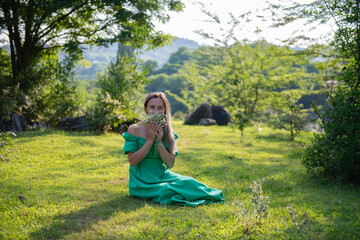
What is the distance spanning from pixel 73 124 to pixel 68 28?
4.31 metres

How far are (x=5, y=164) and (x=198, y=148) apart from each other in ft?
17.0

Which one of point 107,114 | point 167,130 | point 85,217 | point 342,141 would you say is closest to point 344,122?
point 342,141

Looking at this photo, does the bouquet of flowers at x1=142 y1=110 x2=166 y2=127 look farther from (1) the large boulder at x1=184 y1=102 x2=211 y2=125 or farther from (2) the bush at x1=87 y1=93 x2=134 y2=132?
(1) the large boulder at x1=184 y1=102 x2=211 y2=125

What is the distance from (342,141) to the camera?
187 inches

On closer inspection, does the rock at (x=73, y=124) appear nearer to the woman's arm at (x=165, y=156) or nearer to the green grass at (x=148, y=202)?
the green grass at (x=148, y=202)

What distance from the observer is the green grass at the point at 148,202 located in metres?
3.05

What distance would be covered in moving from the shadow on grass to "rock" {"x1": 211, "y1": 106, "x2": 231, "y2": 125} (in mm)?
13489

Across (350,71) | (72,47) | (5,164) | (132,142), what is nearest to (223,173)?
(132,142)

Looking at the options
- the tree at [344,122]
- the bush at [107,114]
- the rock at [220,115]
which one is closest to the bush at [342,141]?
the tree at [344,122]

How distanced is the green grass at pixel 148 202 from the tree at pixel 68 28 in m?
4.47

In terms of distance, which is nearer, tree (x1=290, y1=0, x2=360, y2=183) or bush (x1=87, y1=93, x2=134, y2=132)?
tree (x1=290, y1=0, x2=360, y2=183)

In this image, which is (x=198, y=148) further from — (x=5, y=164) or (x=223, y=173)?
(x=5, y=164)

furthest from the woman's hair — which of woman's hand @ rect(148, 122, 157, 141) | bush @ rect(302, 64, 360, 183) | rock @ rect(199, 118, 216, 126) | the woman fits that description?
rock @ rect(199, 118, 216, 126)

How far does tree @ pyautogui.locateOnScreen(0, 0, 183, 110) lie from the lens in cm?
977
